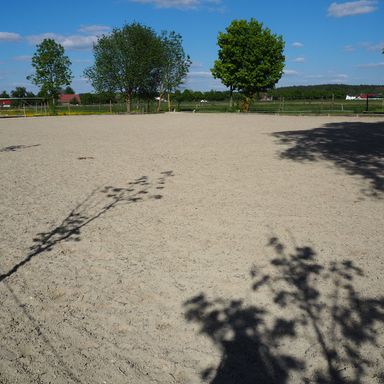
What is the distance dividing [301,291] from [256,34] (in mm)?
45909

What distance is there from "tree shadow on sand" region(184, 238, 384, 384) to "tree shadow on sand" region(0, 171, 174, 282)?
2405 mm

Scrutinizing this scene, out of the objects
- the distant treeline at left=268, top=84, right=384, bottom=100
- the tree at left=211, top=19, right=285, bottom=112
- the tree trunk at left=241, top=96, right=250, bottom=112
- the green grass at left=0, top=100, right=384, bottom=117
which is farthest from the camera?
the distant treeline at left=268, top=84, right=384, bottom=100

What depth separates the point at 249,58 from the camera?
43.8 m

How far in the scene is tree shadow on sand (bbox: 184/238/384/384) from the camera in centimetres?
276

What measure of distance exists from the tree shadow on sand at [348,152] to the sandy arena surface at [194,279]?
18cm

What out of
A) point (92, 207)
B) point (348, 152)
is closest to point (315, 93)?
point (348, 152)

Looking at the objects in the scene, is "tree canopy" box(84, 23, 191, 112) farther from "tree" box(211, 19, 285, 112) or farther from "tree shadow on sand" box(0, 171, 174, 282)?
"tree shadow on sand" box(0, 171, 174, 282)

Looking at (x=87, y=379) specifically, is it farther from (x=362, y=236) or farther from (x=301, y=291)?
(x=362, y=236)

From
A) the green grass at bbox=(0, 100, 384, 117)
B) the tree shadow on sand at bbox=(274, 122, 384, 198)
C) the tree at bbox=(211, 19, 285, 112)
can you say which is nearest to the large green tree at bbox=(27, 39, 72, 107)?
the green grass at bbox=(0, 100, 384, 117)

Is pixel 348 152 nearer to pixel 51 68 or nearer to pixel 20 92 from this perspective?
pixel 51 68

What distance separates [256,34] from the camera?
4484cm

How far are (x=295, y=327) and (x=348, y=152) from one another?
9761mm

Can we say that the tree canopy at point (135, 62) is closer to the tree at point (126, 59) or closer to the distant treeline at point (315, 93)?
the tree at point (126, 59)

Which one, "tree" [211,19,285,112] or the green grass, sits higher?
"tree" [211,19,285,112]
